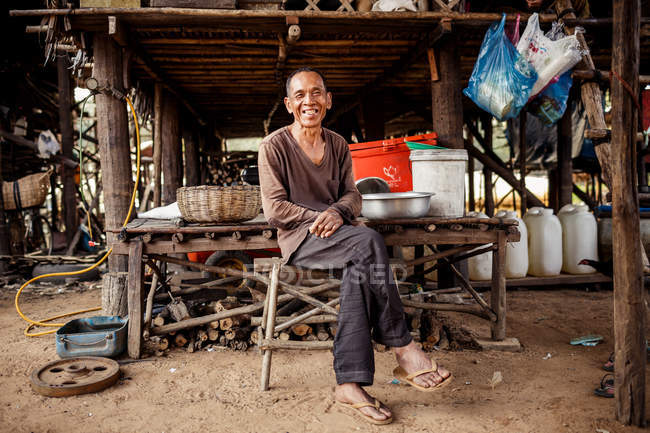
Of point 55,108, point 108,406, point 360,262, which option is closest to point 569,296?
point 360,262

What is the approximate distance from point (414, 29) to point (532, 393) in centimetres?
351

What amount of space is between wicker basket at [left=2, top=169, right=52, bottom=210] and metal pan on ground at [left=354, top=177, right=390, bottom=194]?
5954 millimetres

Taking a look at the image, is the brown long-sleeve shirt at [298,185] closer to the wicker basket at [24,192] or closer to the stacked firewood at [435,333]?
the stacked firewood at [435,333]

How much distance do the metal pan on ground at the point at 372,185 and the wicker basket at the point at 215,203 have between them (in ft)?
3.28

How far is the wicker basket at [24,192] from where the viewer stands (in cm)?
714

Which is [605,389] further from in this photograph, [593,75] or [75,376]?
[75,376]

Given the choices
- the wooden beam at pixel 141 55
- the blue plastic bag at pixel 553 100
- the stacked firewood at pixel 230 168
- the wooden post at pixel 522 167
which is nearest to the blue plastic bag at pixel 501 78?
the blue plastic bag at pixel 553 100

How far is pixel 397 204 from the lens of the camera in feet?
11.1

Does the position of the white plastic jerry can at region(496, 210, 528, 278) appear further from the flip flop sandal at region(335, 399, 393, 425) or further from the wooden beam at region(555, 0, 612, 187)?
the flip flop sandal at region(335, 399, 393, 425)

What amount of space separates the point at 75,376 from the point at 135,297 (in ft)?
2.14

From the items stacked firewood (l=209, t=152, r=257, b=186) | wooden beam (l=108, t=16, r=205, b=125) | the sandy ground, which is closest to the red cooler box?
the sandy ground

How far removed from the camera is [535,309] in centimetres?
480

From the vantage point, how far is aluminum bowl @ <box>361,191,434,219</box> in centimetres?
334

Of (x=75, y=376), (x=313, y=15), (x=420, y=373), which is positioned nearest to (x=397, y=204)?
(x=420, y=373)
